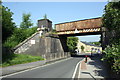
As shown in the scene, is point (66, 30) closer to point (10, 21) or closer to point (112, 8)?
point (10, 21)

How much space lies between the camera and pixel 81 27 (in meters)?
25.2

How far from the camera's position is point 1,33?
44.3ft

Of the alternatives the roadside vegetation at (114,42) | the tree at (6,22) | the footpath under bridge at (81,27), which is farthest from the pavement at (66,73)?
the footpath under bridge at (81,27)

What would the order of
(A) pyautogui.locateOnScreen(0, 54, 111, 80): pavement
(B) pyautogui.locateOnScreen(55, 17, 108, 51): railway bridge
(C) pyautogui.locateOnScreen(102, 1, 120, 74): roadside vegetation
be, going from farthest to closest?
(B) pyautogui.locateOnScreen(55, 17, 108, 51): railway bridge → (A) pyautogui.locateOnScreen(0, 54, 111, 80): pavement → (C) pyautogui.locateOnScreen(102, 1, 120, 74): roadside vegetation

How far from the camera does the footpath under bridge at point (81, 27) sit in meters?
23.5

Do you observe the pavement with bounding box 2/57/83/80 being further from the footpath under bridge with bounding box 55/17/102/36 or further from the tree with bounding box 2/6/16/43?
the footpath under bridge with bounding box 55/17/102/36

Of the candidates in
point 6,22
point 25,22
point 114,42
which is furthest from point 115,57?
point 25,22

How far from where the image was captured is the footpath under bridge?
2352 centimetres

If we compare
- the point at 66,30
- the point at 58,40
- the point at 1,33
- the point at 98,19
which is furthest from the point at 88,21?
the point at 1,33

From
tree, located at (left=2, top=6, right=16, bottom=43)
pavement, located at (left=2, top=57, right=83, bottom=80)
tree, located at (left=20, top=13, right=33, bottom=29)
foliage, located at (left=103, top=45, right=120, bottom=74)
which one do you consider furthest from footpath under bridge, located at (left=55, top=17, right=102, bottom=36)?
tree, located at (left=20, top=13, right=33, bottom=29)

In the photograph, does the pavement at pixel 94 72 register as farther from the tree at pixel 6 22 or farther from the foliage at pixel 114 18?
the tree at pixel 6 22

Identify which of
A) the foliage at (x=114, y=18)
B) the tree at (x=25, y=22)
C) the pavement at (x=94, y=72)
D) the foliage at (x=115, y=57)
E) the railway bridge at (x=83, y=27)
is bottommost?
the pavement at (x=94, y=72)

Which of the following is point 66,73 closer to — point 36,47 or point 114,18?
point 114,18

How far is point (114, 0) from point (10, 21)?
37.2ft
